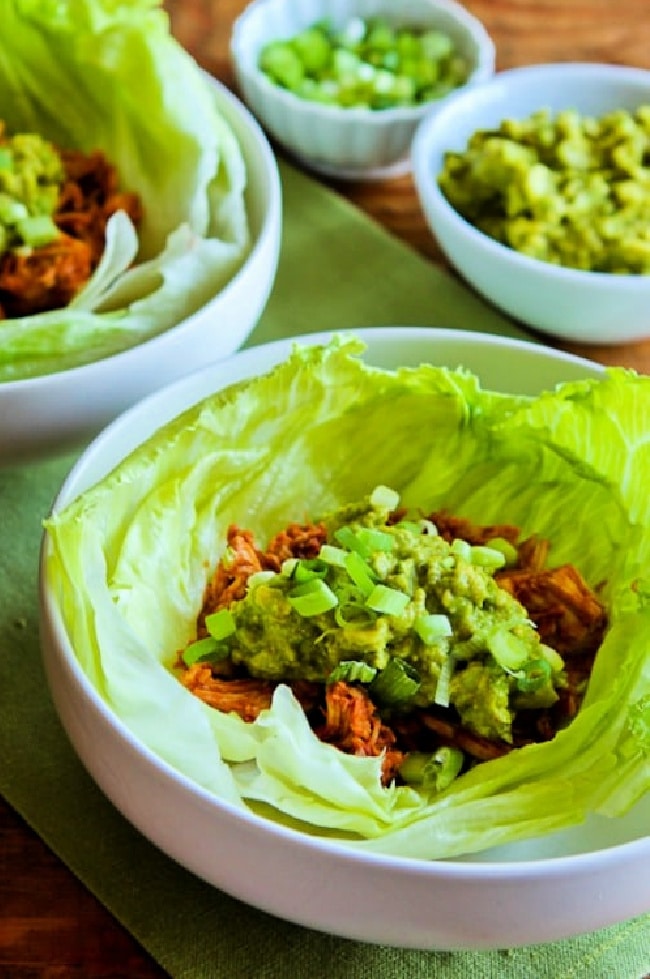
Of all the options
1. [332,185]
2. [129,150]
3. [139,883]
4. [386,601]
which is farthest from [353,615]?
[332,185]

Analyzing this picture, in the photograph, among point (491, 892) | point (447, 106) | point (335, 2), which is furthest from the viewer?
point (335, 2)

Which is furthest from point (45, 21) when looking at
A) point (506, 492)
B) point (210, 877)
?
point (210, 877)

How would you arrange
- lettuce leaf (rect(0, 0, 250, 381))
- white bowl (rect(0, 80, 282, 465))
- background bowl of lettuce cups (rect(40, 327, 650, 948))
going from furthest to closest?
lettuce leaf (rect(0, 0, 250, 381)), white bowl (rect(0, 80, 282, 465)), background bowl of lettuce cups (rect(40, 327, 650, 948))

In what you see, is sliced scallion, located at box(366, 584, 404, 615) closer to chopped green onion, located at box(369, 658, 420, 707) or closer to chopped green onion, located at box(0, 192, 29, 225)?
chopped green onion, located at box(369, 658, 420, 707)

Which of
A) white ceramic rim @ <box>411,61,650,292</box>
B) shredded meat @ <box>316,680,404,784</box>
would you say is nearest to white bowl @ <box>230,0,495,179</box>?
white ceramic rim @ <box>411,61,650,292</box>

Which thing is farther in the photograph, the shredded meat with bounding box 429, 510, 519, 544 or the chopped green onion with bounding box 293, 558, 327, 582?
the shredded meat with bounding box 429, 510, 519, 544

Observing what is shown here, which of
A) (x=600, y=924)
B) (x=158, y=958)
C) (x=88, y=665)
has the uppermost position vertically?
(x=88, y=665)

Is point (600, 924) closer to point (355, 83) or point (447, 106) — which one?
point (447, 106)
